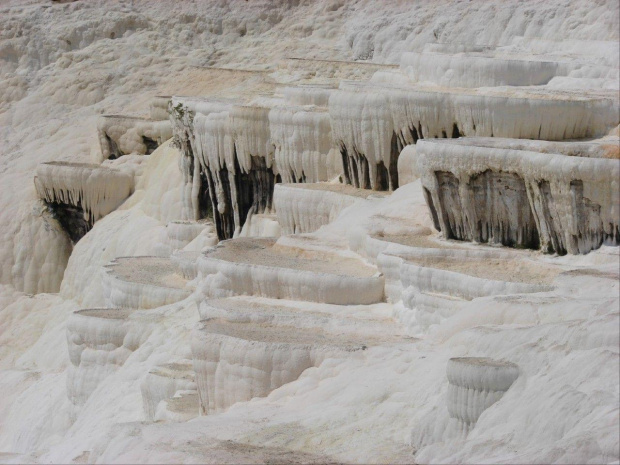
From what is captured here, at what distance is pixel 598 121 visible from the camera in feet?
64.1

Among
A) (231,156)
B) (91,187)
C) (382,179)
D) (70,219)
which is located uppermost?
(382,179)

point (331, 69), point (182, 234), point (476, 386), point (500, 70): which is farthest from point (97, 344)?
point (331, 69)

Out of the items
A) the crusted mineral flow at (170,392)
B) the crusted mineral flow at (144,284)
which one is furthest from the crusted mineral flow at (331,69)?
the crusted mineral flow at (170,392)

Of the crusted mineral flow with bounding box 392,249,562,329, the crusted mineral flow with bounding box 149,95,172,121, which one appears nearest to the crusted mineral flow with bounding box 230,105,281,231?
the crusted mineral flow with bounding box 392,249,562,329

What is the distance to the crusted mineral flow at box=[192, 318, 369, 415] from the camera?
621 inches

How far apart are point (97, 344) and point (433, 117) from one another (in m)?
5.81

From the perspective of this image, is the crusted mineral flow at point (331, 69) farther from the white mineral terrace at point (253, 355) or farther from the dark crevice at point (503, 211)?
the white mineral terrace at point (253, 355)

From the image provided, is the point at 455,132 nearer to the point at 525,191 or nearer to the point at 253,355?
the point at 525,191

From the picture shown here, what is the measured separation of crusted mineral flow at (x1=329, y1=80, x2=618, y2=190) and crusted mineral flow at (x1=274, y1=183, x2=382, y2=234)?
572mm

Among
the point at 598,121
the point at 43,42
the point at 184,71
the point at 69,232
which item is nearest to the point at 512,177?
the point at 598,121

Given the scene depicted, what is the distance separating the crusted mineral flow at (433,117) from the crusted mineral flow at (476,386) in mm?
7314

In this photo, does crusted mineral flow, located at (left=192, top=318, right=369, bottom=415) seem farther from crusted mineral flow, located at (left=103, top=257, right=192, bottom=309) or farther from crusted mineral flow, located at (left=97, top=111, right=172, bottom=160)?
crusted mineral flow, located at (left=97, top=111, right=172, bottom=160)

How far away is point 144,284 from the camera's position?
2270 centimetres

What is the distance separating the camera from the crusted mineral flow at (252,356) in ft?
51.7
